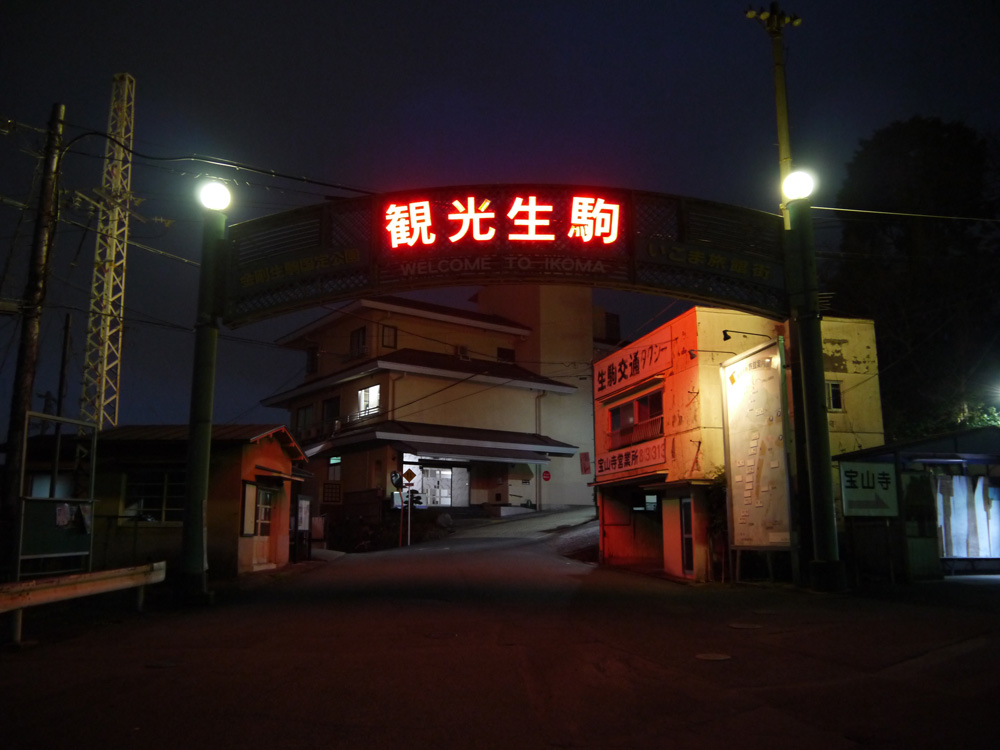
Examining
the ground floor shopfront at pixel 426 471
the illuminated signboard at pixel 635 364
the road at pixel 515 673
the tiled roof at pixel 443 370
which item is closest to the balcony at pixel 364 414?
the ground floor shopfront at pixel 426 471

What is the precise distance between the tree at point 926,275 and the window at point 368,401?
23301 mm

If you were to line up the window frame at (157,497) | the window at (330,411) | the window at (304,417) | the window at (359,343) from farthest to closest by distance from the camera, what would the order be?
1. the window at (304,417)
2. the window at (330,411)
3. the window at (359,343)
4. the window frame at (157,497)

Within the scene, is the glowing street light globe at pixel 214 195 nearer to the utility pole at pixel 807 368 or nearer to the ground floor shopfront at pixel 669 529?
the utility pole at pixel 807 368

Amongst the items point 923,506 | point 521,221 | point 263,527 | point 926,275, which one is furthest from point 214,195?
point 926,275

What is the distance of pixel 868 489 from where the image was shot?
562 inches

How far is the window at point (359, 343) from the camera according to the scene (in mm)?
44125

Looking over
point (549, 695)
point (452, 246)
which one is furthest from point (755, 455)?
point (549, 695)

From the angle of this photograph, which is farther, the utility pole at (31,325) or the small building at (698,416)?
the small building at (698,416)

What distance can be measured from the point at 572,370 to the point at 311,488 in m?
17.1

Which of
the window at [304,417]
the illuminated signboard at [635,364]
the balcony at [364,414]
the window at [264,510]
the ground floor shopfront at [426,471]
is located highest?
the window at [304,417]

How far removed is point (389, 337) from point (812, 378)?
32.4 m

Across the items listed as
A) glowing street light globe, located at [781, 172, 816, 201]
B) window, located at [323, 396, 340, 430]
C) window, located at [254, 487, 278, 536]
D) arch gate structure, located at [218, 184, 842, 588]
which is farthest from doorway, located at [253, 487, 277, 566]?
window, located at [323, 396, 340, 430]

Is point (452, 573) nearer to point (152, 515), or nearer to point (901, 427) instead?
point (152, 515)

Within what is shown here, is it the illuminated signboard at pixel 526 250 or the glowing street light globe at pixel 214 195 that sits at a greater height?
the glowing street light globe at pixel 214 195
